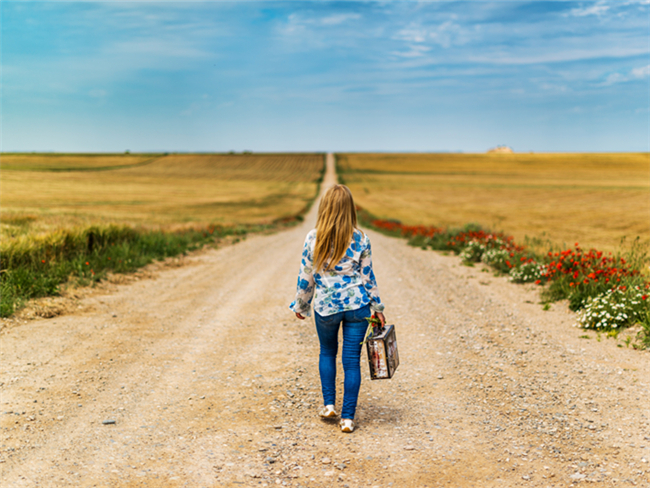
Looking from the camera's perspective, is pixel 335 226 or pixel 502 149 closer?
pixel 335 226

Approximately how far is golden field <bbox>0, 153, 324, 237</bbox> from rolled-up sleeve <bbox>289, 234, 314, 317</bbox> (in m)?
9.04

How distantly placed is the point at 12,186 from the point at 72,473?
1971 cm

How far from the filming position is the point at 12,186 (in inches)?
783

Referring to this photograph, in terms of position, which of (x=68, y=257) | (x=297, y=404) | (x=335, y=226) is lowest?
(x=297, y=404)

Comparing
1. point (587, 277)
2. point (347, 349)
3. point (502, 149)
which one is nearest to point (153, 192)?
point (587, 277)

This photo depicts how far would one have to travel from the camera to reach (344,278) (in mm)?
4512

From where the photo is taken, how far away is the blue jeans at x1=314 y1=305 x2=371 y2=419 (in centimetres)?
453

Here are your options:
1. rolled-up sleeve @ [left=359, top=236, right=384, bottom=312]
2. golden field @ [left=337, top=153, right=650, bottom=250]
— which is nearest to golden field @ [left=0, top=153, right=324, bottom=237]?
rolled-up sleeve @ [left=359, top=236, right=384, bottom=312]

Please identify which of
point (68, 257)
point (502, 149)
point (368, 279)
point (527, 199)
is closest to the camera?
point (368, 279)

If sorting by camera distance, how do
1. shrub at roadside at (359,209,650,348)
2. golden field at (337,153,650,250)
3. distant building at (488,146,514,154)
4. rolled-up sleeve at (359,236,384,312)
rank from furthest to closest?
distant building at (488,146,514,154), golden field at (337,153,650,250), shrub at roadside at (359,209,650,348), rolled-up sleeve at (359,236,384,312)

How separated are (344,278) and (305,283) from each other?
1.34 feet

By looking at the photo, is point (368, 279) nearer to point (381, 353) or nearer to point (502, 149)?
point (381, 353)

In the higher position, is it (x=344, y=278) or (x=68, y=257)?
(x=344, y=278)

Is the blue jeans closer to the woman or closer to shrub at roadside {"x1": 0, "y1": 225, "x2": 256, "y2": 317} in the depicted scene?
the woman
